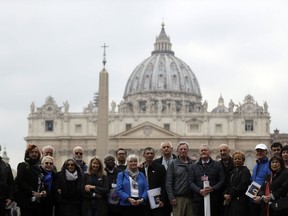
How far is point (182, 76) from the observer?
9988 centimetres

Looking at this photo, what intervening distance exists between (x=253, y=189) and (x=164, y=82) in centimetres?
8540

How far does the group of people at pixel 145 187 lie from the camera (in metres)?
13.1

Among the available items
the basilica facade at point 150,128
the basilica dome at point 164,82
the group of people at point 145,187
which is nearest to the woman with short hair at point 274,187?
the group of people at point 145,187

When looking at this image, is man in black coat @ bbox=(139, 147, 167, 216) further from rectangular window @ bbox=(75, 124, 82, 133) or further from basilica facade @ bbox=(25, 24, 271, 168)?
rectangular window @ bbox=(75, 124, 82, 133)

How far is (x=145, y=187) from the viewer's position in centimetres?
1327

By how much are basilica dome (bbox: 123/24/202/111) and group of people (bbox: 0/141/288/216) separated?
79998 mm

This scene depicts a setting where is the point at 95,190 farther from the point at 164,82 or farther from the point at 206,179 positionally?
the point at 164,82

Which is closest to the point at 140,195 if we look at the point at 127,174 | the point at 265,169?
the point at 127,174

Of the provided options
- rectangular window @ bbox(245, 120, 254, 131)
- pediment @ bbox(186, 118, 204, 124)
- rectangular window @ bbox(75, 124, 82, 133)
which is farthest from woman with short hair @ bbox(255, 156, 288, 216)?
rectangular window @ bbox(75, 124, 82, 133)

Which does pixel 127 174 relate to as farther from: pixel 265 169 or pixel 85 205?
pixel 265 169

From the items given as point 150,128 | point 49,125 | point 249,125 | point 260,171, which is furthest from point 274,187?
point 49,125

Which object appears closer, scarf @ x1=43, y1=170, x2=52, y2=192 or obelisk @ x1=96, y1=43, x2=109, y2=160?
scarf @ x1=43, y1=170, x2=52, y2=192

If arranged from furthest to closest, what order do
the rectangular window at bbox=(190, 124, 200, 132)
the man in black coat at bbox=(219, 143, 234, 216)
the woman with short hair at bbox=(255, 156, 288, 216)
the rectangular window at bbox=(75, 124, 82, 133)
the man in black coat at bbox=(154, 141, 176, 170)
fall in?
the rectangular window at bbox=(75, 124, 82, 133)
the rectangular window at bbox=(190, 124, 200, 132)
the man in black coat at bbox=(154, 141, 176, 170)
the man in black coat at bbox=(219, 143, 234, 216)
the woman with short hair at bbox=(255, 156, 288, 216)

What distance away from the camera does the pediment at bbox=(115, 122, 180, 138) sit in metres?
74.8
